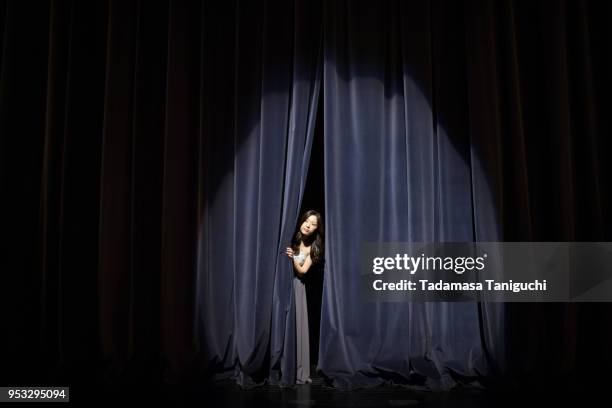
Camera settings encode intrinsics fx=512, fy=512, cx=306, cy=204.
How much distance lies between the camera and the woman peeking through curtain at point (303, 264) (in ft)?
A: 10.6

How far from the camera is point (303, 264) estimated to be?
3.32 metres

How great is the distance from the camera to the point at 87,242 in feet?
11.8

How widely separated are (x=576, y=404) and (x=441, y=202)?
141cm

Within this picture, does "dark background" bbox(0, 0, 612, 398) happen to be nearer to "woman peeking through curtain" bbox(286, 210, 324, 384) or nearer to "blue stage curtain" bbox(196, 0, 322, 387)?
"blue stage curtain" bbox(196, 0, 322, 387)

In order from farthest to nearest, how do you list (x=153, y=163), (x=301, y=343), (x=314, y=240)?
(x=153, y=163)
(x=314, y=240)
(x=301, y=343)

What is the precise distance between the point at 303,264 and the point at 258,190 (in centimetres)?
60

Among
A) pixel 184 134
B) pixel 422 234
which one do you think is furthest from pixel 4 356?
pixel 422 234

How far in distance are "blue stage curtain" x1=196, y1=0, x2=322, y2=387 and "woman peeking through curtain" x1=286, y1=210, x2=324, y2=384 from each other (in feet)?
0.16

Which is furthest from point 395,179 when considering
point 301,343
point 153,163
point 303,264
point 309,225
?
point 153,163

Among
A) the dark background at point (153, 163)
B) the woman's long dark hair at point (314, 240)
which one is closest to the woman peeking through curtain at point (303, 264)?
the woman's long dark hair at point (314, 240)

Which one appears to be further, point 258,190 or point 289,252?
point 258,190

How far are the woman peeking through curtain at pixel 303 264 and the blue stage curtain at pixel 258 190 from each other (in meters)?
0.05

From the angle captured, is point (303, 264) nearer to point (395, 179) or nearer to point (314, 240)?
point (314, 240)

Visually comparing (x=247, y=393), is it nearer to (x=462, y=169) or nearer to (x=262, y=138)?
(x=262, y=138)
